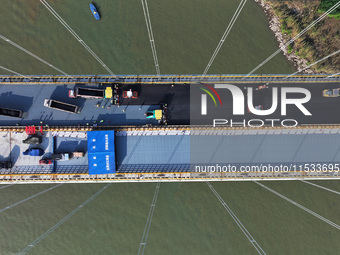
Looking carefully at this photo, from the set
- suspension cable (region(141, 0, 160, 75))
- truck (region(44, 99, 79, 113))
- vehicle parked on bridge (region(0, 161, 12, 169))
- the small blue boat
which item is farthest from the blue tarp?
the small blue boat

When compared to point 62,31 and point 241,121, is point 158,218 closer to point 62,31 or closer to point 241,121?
point 241,121

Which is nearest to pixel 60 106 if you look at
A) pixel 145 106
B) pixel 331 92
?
pixel 145 106

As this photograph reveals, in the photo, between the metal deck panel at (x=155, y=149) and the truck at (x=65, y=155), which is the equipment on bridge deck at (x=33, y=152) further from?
the metal deck panel at (x=155, y=149)

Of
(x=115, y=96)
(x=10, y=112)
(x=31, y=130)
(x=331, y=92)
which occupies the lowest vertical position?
(x=31, y=130)

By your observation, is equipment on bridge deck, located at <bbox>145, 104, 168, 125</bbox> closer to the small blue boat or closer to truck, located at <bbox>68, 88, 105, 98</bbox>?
truck, located at <bbox>68, 88, 105, 98</bbox>

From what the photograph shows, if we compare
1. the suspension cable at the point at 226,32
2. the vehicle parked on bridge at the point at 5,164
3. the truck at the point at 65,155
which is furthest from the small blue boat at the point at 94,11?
the vehicle parked on bridge at the point at 5,164

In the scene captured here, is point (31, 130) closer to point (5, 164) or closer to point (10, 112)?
point (10, 112)

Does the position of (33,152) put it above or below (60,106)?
below
